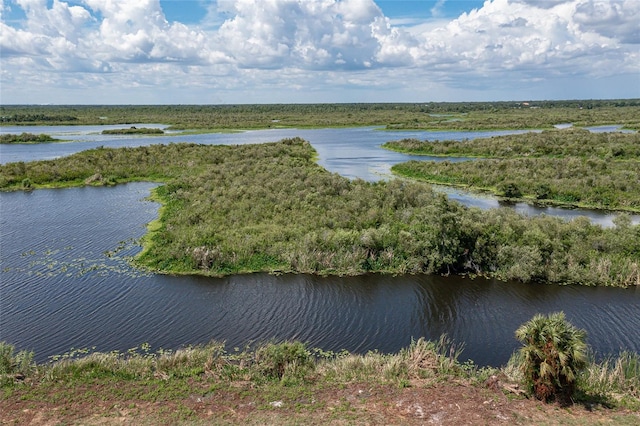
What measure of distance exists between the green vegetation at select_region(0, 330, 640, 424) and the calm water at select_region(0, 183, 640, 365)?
2.62 metres

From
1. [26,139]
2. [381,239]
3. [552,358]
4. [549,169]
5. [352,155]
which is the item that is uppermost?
[26,139]

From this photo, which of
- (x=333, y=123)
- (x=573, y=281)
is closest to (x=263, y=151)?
(x=573, y=281)

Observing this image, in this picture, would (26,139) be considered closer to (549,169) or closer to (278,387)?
(549,169)

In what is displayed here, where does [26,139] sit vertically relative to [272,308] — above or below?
above

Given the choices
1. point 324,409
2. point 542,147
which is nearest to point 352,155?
point 542,147

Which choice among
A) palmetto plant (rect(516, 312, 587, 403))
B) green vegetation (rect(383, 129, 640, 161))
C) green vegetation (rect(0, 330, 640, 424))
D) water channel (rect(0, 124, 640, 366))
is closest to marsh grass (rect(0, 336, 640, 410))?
green vegetation (rect(0, 330, 640, 424))

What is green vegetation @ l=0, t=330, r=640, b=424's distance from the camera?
14.0m

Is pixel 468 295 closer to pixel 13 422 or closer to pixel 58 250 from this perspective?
pixel 13 422

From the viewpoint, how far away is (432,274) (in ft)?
87.7

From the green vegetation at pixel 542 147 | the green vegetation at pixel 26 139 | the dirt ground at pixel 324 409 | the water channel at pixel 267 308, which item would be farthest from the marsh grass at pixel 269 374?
the green vegetation at pixel 26 139

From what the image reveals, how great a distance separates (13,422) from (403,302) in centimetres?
1741

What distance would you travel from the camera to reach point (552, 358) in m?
13.9

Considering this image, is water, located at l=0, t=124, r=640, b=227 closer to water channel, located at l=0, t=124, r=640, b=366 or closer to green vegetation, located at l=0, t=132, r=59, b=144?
green vegetation, located at l=0, t=132, r=59, b=144

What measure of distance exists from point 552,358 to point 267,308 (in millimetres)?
13474
